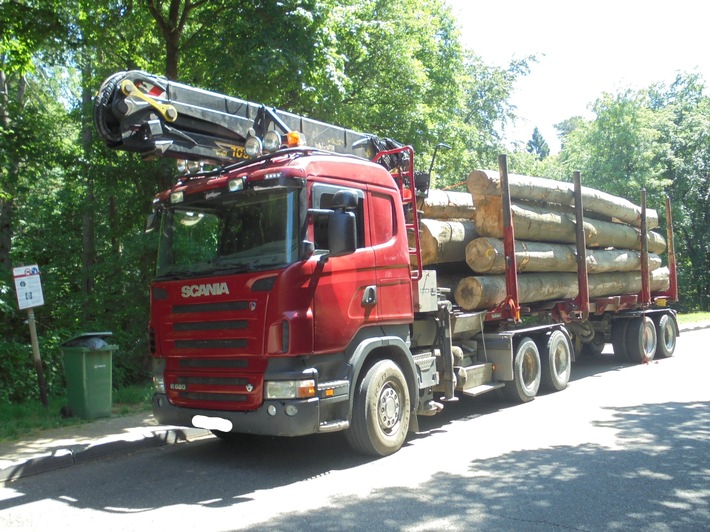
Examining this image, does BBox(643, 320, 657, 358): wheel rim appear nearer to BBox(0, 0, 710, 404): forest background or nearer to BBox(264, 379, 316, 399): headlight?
BBox(0, 0, 710, 404): forest background

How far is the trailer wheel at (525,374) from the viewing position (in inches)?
369

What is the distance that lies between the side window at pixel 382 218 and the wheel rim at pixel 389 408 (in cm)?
157

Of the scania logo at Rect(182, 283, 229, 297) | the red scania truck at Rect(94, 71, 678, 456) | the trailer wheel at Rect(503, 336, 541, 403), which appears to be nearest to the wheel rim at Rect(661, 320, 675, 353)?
the trailer wheel at Rect(503, 336, 541, 403)

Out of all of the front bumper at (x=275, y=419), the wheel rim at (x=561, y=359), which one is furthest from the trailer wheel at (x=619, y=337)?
the front bumper at (x=275, y=419)

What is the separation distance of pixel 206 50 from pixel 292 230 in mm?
6786

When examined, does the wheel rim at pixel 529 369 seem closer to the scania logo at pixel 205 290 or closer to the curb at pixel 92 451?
the curb at pixel 92 451

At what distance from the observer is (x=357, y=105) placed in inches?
607

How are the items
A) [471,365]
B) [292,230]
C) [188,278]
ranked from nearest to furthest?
[292,230]
[188,278]
[471,365]

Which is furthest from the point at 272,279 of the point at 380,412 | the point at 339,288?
the point at 380,412

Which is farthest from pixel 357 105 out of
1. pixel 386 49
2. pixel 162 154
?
pixel 162 154

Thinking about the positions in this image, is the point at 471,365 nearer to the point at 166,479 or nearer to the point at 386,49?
the point at 166,479

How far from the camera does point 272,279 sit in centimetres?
577

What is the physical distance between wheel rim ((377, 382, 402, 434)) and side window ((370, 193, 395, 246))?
1571 millimetres

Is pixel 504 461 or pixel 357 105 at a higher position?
pixel 357 105
